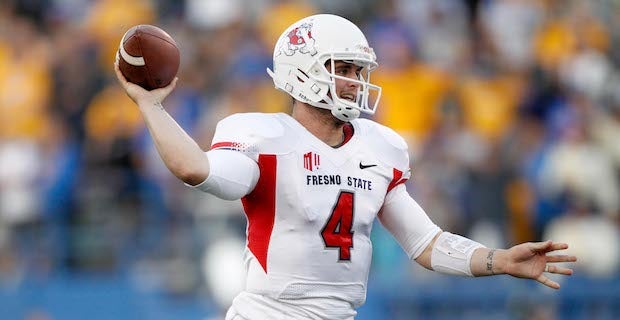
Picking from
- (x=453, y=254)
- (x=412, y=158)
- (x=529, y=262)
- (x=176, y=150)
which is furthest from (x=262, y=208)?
(x=412, y=158)

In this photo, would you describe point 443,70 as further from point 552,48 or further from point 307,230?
point 307,230

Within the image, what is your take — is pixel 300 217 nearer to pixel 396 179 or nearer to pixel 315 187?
pixel 315 187

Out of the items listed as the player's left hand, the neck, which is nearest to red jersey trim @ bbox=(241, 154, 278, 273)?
the neck

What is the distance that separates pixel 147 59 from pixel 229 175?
21.3 inches

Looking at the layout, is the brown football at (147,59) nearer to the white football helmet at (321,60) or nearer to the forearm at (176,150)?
the forearm at (176,150)

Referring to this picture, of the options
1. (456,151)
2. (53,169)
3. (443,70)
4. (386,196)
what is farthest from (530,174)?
(386,196)

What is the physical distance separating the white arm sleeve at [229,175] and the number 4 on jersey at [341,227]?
36 cm

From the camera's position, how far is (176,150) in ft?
15.6

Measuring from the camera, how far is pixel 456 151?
10.4 meters

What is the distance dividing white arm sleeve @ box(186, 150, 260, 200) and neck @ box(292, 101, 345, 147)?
39 cm

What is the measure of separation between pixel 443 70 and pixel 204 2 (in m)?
2.94

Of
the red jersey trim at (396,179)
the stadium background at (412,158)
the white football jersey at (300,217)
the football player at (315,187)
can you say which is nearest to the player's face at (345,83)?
the football player at (315,187)

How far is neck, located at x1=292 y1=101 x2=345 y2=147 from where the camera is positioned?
5.38 metres

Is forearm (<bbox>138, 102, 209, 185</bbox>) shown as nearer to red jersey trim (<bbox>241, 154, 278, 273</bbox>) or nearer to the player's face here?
red jersey trim (<bbox>241, 154, 278, 273</bbox>)
